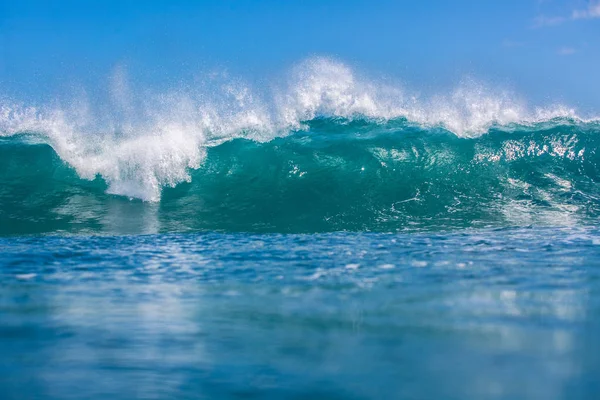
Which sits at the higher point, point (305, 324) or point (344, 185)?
point (344, 185)

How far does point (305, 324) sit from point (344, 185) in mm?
7126

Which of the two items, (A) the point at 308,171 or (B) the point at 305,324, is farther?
(A) the point at 308,171

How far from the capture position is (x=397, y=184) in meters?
9.59

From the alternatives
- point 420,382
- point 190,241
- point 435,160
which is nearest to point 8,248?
point 190,241

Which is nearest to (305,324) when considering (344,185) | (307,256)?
(307,256)

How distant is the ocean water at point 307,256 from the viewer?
1.90 m

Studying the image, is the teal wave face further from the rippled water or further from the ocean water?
the rippled water

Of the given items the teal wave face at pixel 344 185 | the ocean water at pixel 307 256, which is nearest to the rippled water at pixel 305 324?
the ocean water at pixel 307 256

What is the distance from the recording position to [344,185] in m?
9.59

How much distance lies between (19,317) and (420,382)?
1940 mm

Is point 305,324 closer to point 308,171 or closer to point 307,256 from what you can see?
point 307,256

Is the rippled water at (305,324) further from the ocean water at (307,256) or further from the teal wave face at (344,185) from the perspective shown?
the teal wave face at (344,185)

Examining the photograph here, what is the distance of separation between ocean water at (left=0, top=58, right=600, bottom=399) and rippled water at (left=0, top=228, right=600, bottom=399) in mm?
13

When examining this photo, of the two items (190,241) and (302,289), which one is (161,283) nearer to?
(302,289)
